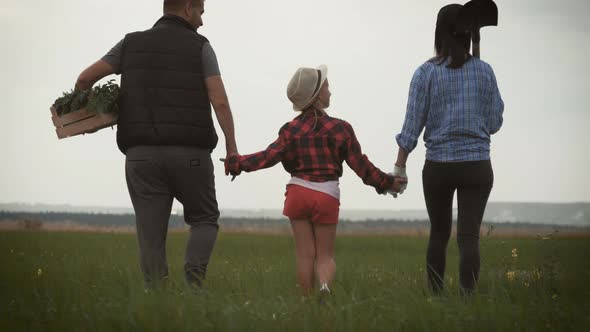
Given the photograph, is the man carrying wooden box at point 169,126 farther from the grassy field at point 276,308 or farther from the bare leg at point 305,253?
the bare leg at point 305,253

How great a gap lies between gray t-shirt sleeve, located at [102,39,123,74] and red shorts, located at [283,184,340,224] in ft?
5.15

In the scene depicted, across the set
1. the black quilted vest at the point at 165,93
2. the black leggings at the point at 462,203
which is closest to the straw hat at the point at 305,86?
the black quilted vest at the point at 165,93

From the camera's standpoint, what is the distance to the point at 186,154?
574cm

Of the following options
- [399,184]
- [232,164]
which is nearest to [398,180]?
[399,184]

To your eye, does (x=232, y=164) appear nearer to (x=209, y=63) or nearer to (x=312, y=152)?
(x=312, y=152)

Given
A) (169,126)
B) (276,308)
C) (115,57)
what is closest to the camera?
(276,308)

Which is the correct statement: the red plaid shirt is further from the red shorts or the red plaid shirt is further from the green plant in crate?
the green plant in crate

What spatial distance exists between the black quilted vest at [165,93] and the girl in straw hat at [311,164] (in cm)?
43

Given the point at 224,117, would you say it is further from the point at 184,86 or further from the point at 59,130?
the point at 59,130

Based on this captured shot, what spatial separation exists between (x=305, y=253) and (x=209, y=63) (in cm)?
151

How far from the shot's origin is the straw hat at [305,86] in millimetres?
5887

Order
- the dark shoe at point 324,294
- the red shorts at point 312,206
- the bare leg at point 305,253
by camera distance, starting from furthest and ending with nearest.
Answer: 1. the bare leg at point 305,253
2. the red shorts at point 312,206
3. the dark shoe at point 324,294

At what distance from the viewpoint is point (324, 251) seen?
19.1 ft

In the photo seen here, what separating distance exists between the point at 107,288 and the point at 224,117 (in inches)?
65.0
